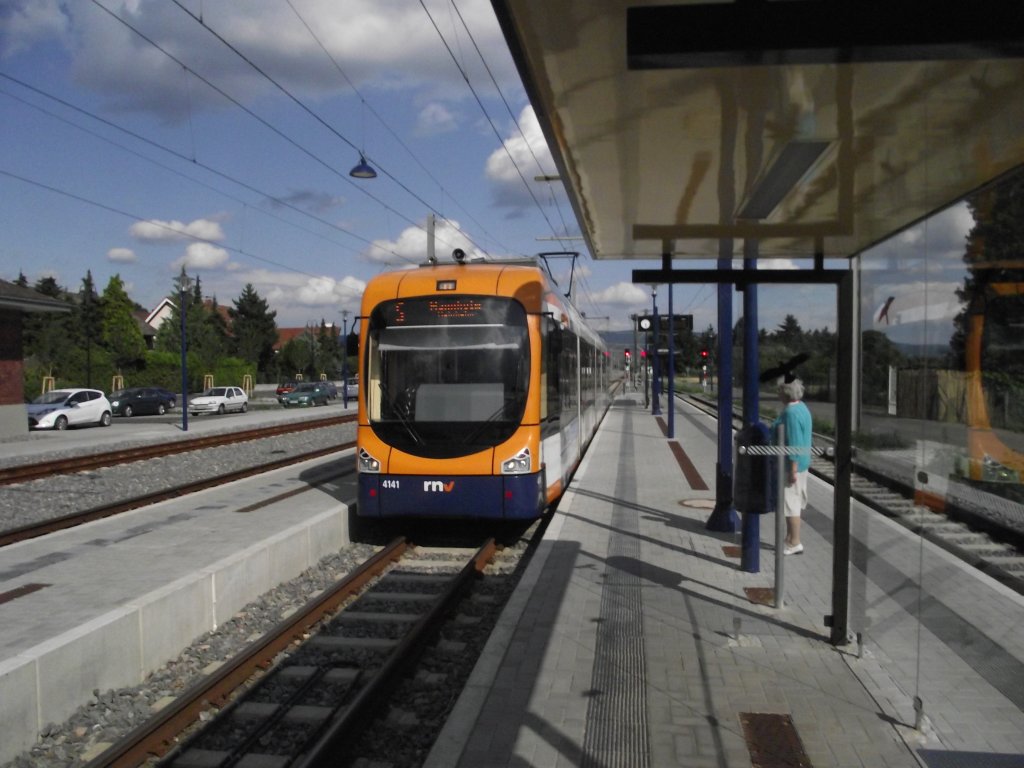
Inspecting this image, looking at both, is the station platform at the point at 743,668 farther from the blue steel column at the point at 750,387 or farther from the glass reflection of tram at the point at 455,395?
the glass reflection of tram at the point at 455,395

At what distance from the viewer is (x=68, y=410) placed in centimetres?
3362

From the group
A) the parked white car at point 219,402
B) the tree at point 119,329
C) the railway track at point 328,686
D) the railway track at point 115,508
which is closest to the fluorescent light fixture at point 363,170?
the railway track at point 115,508

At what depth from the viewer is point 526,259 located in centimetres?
1244

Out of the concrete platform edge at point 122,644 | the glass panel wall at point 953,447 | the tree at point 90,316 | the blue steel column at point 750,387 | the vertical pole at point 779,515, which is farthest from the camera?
the tree at point 90,316

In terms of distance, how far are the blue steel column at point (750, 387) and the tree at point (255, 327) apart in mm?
97706

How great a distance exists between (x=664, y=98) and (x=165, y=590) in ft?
16.3

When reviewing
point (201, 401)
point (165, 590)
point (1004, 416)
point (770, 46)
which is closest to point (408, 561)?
point (165, 590)

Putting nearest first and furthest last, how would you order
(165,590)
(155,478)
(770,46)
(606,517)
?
(770,46)
(165,590)
(606,517)
(155,478)

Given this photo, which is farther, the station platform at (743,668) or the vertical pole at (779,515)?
the vertical pole at (779,515)

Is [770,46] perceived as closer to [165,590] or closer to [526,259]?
[165,590]

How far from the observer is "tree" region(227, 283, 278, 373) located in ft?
337

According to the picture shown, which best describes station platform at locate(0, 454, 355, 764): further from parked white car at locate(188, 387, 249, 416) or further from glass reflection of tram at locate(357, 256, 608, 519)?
parked white car at locate(188, 387, 249, 416)

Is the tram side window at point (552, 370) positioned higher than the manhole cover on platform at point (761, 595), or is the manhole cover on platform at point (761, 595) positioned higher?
the tram side window at point (552, 370)

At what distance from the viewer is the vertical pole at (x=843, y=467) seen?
610 cm
